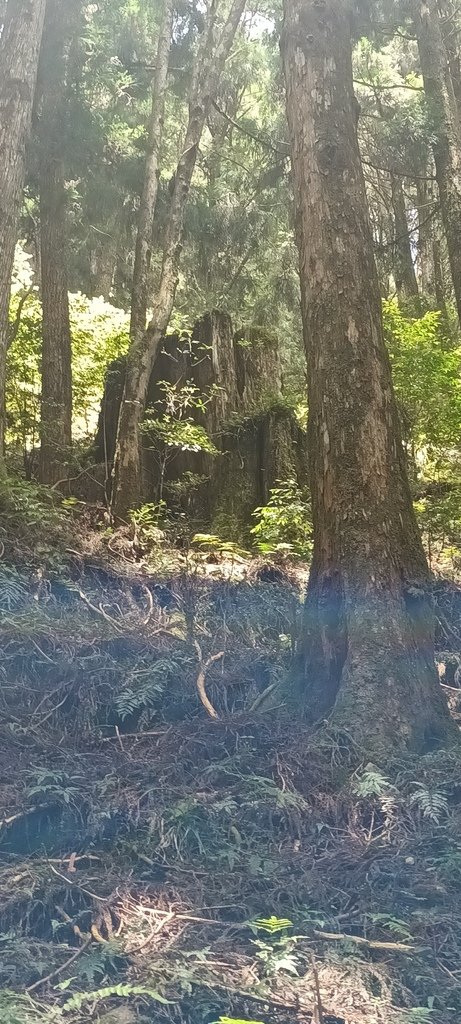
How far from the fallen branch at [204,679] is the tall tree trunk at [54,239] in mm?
5942

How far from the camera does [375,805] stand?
106 inches

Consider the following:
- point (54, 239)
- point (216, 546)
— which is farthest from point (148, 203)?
point (216, 546)

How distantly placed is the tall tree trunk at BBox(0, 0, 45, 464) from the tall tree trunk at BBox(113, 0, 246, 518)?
8.28ft

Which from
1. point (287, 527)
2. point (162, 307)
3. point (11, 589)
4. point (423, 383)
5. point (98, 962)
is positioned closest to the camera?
point (98, 962)

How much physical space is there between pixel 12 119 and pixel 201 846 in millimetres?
6547

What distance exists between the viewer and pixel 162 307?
31.5 ft

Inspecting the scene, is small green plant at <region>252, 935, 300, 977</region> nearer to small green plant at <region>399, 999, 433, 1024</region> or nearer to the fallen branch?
small green plant at <region>399, 999, 433, 1024</region>

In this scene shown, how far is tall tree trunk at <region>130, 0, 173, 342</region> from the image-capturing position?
9.98 metres

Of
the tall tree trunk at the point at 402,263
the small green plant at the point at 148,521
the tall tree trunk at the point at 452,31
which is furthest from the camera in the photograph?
the tall tree trunk at the point at 402,263

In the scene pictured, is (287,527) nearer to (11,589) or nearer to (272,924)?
(11,589)

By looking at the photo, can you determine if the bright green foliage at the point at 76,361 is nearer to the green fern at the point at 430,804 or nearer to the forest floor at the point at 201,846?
the forest floor at the point at 201,846

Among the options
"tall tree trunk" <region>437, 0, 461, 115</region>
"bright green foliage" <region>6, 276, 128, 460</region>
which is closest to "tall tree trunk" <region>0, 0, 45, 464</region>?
"bright green foliage" <region>6, 276, 128, 460</region>

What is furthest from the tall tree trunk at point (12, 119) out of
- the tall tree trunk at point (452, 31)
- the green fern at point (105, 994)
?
the tall tree trunk at point (452, 31)

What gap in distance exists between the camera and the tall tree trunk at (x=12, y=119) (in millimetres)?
6316
